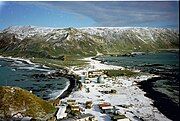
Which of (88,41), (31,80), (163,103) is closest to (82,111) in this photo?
(163,103)

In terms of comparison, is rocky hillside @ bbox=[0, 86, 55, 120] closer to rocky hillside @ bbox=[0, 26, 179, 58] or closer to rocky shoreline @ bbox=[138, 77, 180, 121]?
rocky shoreline @ bbox=[138, 77, 180, 121]

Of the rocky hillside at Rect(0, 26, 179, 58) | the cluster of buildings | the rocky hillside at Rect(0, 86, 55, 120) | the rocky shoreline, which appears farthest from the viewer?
the rocky hillside at Rect(0, 26, 179, 58)

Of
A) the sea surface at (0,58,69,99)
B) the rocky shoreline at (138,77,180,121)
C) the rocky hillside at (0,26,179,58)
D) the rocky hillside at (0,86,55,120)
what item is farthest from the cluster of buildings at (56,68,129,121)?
the rocky hillside at (0,26,179,58)

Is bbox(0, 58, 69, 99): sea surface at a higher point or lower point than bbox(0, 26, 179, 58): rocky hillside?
lower

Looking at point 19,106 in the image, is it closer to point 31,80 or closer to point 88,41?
point 31,80

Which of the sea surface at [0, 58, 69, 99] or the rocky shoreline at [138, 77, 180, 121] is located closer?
the rocky shoreline at [138, 77, 180, 121]

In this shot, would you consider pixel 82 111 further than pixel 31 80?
No
